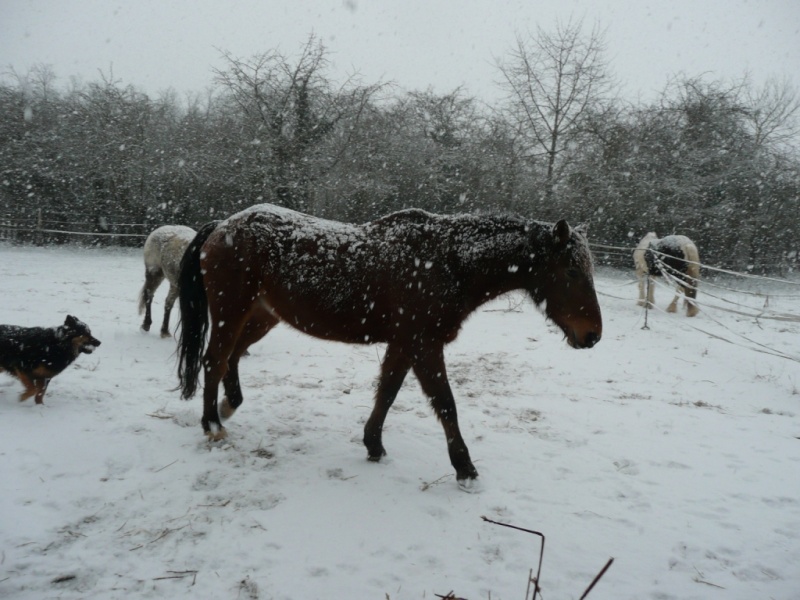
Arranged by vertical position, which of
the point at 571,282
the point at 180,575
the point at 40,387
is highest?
the point at 571,282

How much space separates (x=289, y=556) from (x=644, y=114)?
785 inches

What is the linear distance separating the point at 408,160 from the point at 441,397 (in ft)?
50.4

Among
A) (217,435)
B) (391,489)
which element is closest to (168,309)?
(217,435)

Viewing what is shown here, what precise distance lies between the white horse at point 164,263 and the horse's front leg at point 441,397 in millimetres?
4781

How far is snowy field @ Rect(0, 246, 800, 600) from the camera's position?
2.18 m

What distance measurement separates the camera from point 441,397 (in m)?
3.12

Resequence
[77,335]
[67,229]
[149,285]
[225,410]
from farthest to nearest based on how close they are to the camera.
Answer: [67,229] < [149,285] < [77,335] < [225,410]

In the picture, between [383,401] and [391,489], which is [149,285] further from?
[391,489]

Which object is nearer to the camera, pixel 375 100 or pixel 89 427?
pixel 89 427

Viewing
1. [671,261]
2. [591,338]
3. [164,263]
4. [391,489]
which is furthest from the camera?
[671,261]

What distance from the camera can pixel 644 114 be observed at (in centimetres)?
1736

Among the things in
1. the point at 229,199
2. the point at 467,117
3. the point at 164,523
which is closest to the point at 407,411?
the point at 164,523

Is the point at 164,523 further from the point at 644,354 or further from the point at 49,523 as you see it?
the point at 644,354

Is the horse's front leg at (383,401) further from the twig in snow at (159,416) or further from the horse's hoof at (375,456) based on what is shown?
the twig in snow at (159,416)
